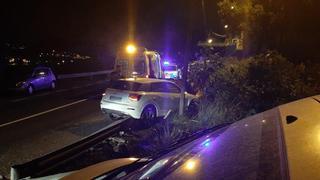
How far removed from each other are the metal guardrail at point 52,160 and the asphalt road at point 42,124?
74.4 inches

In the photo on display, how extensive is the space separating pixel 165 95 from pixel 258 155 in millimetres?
13020

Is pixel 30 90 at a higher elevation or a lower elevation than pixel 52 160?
lower

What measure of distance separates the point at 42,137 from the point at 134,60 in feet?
31.6

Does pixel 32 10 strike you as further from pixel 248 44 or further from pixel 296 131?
pixel 296 131

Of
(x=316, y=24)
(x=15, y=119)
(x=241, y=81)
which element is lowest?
(x=15, y=119)

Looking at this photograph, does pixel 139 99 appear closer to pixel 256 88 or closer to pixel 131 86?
pixel 131 86

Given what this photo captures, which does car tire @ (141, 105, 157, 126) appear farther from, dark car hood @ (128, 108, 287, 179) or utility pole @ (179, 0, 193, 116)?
dark car hood @ (128, 108, 287, 179)

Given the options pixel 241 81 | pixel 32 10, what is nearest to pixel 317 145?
pixel 241 81

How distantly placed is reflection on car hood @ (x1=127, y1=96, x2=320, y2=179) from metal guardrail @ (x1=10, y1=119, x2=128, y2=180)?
388cm

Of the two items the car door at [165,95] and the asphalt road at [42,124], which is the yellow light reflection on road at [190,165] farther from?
the car door at [165,95]

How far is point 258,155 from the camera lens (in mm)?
1967

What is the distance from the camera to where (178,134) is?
8.49m

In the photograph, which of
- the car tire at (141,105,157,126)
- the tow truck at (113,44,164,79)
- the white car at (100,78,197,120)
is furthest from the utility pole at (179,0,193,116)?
the tow truck at (113,44,164,79)

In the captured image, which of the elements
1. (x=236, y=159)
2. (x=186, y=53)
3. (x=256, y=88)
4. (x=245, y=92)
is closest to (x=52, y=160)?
(x=236, y=159)
